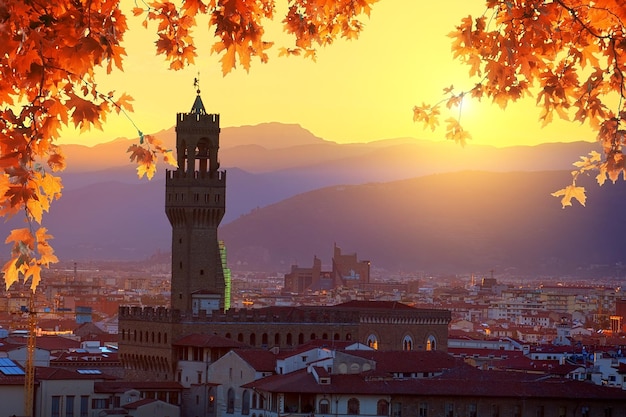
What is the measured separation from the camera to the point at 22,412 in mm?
60094

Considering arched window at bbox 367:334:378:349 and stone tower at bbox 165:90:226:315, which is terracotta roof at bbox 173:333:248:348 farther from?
arched window at bbox 367:334:378:349

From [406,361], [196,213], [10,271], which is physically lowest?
[406,361]

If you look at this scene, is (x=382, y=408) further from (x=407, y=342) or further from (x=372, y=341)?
(x=407, y=342)

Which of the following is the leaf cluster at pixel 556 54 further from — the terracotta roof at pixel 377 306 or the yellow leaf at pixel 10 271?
the terracotta roof at pixel 377 306

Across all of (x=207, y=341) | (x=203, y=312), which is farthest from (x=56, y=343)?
(x=207, y=341)

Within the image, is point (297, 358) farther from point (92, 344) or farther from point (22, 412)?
point (92, 344)

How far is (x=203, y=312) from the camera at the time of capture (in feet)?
Answer: 252

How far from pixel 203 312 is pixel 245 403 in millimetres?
10444

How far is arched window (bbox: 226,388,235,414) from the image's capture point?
222ft

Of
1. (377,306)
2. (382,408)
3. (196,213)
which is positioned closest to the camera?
(382,408)

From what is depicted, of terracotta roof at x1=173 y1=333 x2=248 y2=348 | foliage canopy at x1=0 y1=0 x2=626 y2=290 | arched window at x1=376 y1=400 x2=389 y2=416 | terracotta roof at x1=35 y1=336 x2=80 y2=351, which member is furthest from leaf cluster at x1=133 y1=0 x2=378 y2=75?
terracotta roof at x1=35 y1=336 x2=80 y2=351

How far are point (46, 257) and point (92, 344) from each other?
83.3m

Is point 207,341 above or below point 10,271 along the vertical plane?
below

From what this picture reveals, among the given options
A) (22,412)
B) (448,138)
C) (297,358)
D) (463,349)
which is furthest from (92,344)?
(448,138)
